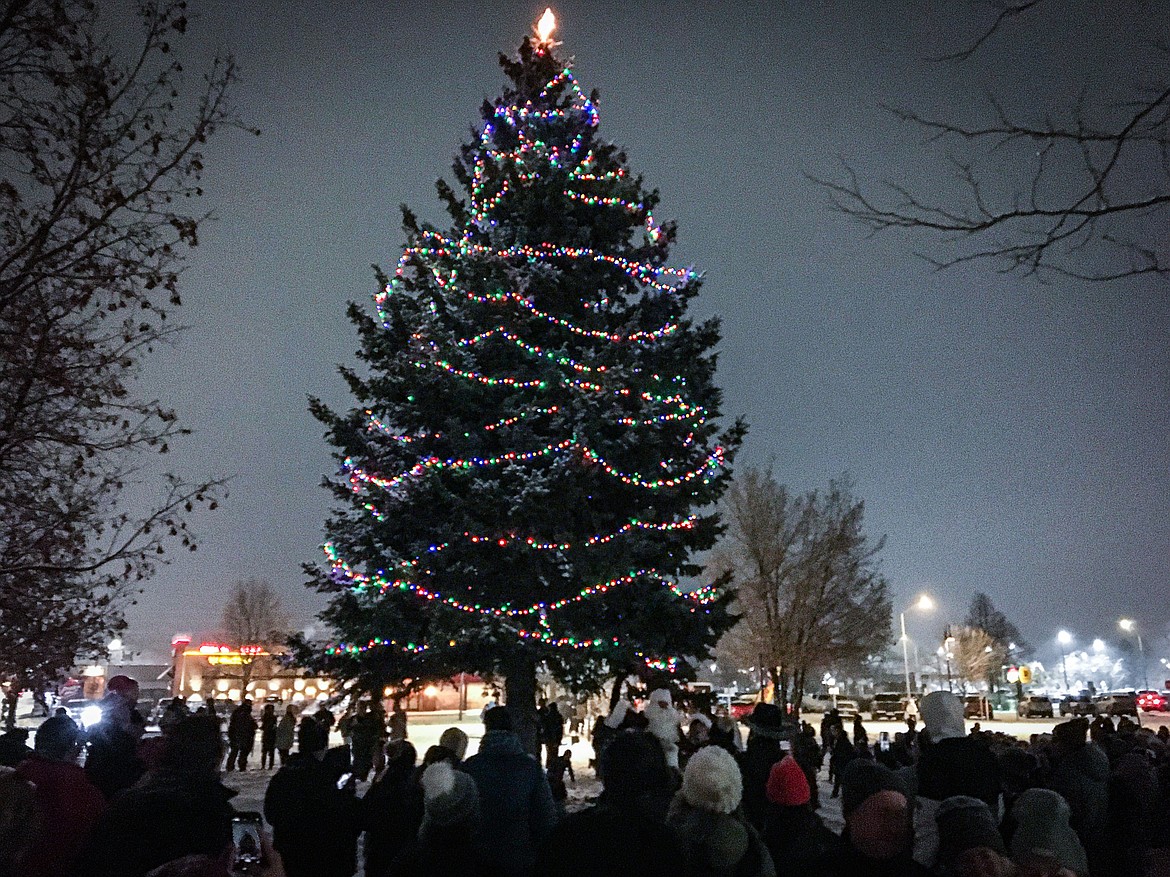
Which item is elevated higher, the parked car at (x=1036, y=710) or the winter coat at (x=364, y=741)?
the winter coat at (x=364, y=741)

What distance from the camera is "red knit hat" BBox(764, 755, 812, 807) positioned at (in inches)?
195

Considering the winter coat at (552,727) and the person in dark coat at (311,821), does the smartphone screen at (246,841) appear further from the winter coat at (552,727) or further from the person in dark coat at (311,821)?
the winter coat at (552,727)

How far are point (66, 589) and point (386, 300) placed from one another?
11.4 m

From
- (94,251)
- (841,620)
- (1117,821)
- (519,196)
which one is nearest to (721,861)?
(1117,821)

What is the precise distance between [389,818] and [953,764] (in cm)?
406

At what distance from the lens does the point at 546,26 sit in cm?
2434

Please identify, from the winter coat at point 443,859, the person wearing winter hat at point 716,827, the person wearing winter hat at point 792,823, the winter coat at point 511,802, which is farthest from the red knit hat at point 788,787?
the winter coat at point 443,859

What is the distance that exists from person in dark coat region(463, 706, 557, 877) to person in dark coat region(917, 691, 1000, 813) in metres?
2.61

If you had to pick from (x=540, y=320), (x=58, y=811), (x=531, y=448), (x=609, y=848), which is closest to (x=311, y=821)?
(x=58, y=811)

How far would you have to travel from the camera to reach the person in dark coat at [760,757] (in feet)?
27.0

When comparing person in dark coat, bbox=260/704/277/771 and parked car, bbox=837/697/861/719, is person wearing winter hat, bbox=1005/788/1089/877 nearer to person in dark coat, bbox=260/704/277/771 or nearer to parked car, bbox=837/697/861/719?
person in dark coat, bbox=260/704/277/771

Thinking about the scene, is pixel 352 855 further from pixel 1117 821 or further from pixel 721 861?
pixel 1117 821

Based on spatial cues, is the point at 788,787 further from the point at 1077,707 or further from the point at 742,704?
the point at 1077,707

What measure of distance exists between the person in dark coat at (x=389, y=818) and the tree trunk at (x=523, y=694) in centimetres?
1150
